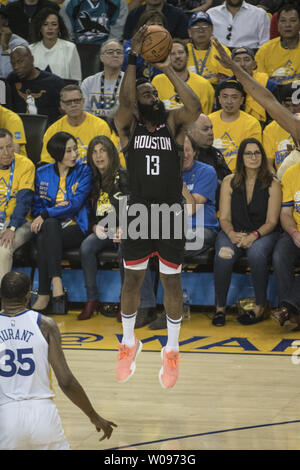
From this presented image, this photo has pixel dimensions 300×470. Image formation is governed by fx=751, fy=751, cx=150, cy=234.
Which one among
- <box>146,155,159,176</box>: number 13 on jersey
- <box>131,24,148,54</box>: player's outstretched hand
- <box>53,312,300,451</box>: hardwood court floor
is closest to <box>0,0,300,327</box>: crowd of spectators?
<box>53,312,300,451</box>: hardwood court floor

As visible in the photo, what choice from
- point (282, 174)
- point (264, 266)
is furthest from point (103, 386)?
point (282, 174)

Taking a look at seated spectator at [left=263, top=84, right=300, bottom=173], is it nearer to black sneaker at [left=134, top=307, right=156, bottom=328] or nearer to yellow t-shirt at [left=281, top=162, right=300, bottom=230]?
yellow t-shirt at [left=281, top=162, right=300, bottom=230]

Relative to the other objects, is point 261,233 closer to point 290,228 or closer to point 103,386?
point 290,228

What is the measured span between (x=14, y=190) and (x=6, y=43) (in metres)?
3.13

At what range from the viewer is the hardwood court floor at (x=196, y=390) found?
4.90m

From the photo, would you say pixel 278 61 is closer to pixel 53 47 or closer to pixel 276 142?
pixel 276 142

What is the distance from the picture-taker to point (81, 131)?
9180mm

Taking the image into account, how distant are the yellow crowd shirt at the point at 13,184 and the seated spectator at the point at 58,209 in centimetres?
23

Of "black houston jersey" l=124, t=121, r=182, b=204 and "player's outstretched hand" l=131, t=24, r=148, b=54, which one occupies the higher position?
"player's outstretched hand" l=131, t=24, r=148, b=54

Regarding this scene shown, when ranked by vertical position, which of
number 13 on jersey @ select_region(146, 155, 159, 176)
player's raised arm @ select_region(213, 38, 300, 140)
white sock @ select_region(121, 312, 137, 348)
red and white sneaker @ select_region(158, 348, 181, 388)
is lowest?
red and white sneaker @ select_region(158, 348, 181, 388)

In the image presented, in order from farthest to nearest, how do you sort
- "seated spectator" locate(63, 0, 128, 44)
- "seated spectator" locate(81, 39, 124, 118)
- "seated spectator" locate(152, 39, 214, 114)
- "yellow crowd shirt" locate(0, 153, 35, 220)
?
"seated spectator" locate(63, 0, 128, 44), "seated spectator" locate(81, 39, 124, 118), "seated spectator" locate(152, 39, 214, 114), "yellow crowd shirt" locate(0, 153, 35, 220)

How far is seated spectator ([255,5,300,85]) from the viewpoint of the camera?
9.86m

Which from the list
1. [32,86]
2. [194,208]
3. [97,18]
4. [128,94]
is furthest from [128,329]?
[97,18]

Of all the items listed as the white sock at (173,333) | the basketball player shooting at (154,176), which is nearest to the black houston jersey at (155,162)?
the basketball player shooting at (154,176)
